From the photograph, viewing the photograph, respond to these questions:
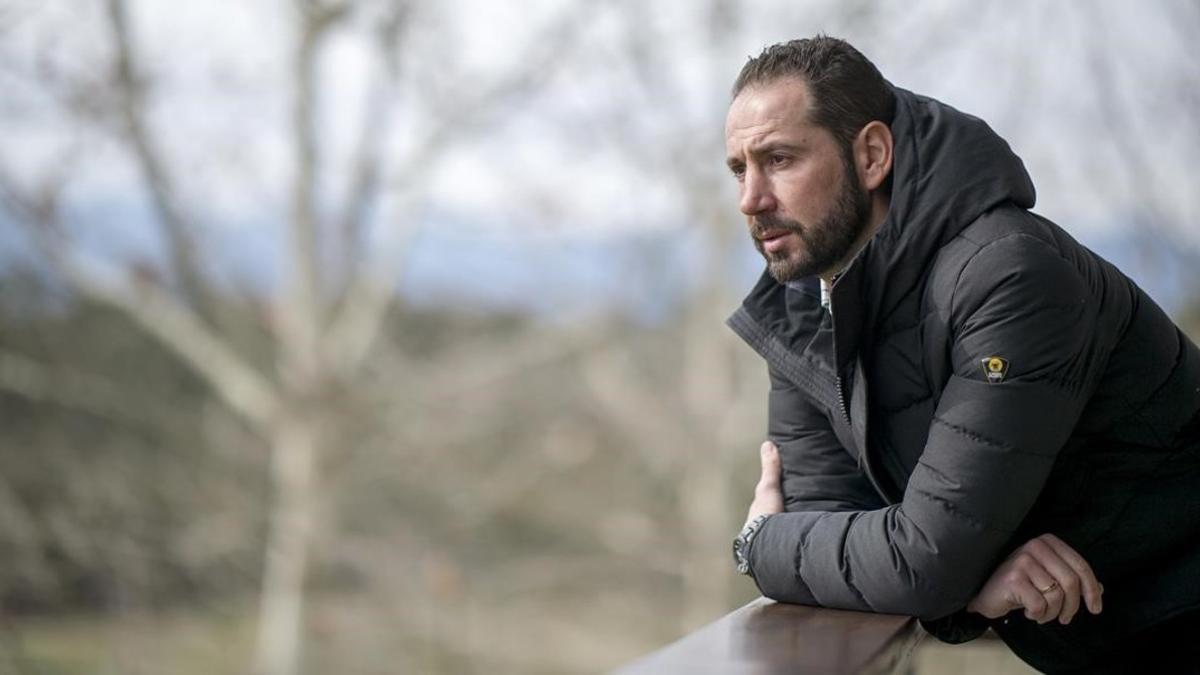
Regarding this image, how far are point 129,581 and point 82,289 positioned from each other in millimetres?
2503

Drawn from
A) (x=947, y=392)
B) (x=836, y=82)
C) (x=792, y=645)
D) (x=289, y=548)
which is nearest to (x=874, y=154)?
(x=836, y=82)

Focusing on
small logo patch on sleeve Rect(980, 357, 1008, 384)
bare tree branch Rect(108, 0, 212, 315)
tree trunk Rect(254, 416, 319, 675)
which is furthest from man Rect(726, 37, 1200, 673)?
tree trunk Rect(254, 416, 319, 675)

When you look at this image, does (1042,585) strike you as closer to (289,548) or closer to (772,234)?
(772,234)

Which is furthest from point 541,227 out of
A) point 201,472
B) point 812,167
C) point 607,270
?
point 812,167

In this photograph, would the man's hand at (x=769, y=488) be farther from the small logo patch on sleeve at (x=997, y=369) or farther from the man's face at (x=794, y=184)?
the small logo patch on sleeve at (x=997, y=369)

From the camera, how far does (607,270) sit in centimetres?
1291

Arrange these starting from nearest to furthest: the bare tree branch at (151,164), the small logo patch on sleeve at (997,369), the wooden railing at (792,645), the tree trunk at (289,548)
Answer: the wooden railing at (792,645) < the small logo patch on sleeve at (997,369) < the bare tree branch at (151,164) < the tree trunk at (289,548)

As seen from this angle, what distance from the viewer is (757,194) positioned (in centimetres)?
190

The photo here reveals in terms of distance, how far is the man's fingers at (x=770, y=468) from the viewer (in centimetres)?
200

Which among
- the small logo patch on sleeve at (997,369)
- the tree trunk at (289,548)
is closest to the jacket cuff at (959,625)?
the small logo patch on sleeve at (997,369)

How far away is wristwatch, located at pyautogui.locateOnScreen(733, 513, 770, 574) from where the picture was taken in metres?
1.88

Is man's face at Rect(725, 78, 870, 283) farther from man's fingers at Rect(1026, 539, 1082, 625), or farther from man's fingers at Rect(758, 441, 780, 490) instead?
man's fingers at Rect(1026, 539, 1082, 625)

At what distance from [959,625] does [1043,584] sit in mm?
172

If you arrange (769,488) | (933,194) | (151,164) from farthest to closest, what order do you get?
(151,164)
(769,488)
(933,194)
